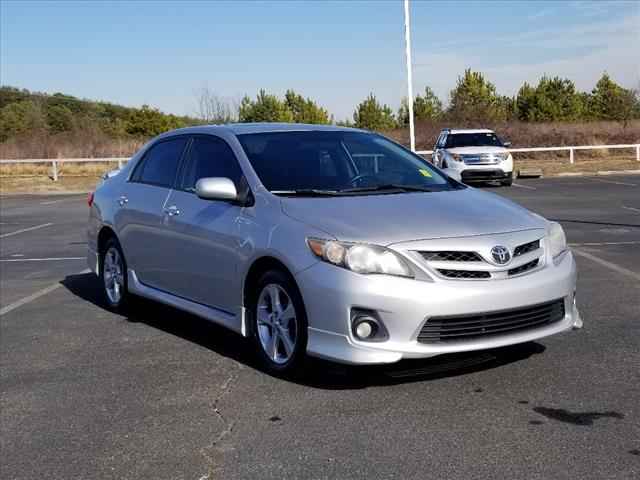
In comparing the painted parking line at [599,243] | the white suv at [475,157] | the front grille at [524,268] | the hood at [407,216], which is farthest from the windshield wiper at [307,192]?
the white suv at [475,157]

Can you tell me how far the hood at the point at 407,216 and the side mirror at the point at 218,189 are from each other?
418mm

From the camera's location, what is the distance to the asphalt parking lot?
385cm

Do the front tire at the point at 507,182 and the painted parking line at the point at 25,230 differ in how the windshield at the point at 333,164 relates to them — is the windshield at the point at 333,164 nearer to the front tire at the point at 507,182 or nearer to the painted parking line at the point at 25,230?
the painted parking line at the point at 25,230

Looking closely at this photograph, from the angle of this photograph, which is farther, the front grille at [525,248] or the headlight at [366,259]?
the front grille at [525,248]

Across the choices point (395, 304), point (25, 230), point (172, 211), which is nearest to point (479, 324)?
point (395, 304)

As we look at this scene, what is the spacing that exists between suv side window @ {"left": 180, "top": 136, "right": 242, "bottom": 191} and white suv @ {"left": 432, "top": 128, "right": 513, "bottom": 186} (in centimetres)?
1601

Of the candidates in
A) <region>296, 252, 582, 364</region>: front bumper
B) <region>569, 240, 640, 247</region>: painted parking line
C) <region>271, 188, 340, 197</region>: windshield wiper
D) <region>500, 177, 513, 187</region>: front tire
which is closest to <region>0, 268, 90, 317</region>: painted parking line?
<region>271, 188, 340, 197</region>: windshield wiper

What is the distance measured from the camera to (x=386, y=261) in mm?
4680

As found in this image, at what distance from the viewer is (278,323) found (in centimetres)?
527

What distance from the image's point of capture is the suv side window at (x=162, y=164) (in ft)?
22.4

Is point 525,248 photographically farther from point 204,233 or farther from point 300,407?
point 204,233

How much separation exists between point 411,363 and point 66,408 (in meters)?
2.12

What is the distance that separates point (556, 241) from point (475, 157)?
58.4ft

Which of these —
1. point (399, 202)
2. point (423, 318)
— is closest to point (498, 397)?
point (423, 318)
